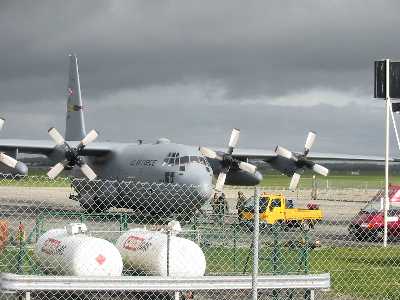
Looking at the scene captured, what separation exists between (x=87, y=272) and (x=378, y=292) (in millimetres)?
5637

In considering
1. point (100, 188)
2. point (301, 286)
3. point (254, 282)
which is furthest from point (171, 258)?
point (100, 188)

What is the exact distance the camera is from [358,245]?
21375mm

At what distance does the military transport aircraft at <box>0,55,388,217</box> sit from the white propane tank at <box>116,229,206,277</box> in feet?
47.7

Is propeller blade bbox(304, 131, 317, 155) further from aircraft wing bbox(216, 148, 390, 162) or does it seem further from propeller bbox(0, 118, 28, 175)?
propeller bbox(0, 118, 28, 175)

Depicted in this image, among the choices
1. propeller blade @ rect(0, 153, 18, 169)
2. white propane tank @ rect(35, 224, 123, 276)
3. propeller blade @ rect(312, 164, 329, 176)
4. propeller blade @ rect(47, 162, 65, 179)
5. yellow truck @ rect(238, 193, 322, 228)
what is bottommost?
yellow truck @ rect(238, 193, 322, 228)

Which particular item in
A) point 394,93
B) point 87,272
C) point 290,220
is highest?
point 394,93

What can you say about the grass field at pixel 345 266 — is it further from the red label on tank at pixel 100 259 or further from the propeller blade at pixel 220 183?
the propeller blade at pixel 220 183

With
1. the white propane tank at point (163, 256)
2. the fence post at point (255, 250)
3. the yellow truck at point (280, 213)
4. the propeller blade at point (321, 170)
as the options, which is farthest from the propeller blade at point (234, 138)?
the fence post at point (255, 250)

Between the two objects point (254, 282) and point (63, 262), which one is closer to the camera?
point (254, 282)

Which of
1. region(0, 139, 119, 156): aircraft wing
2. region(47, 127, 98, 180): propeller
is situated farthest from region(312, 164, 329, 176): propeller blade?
region(47, 127, 98, 180): propeller

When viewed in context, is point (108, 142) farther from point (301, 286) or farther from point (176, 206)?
point (301, 286)

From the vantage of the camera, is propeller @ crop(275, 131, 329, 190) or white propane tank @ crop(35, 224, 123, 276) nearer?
white propane tank @ crop(35, 224, 123, 276)

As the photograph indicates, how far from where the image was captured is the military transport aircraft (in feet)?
90.5

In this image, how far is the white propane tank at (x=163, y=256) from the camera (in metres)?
10.4
